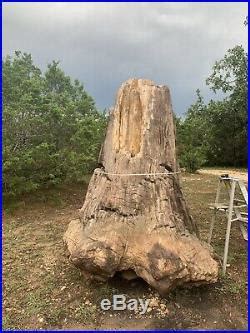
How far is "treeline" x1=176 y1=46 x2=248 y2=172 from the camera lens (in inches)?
618

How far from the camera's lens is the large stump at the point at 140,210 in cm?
343

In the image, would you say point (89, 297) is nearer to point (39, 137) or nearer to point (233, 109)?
point (39, 137)

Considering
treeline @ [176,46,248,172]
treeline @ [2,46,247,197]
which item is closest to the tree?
treeline @ [176,46,248,172]

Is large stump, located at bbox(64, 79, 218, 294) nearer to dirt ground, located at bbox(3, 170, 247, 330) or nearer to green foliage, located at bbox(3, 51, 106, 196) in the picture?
dirt ground, located at bbox(3, 170, 247, 330)

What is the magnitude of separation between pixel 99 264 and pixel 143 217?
68 centimetres

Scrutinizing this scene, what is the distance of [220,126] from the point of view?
65.3 ft

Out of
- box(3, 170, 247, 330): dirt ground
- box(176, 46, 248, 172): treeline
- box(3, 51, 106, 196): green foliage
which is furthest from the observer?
box(176, 46, 248, 172): treeline

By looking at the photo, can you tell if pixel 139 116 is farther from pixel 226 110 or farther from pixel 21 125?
pixel 226 110

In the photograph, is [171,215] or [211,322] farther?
[171,215]

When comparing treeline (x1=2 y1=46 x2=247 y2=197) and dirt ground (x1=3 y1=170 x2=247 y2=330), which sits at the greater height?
treeline (x1=2 y1=46 x2=247 y2=197)

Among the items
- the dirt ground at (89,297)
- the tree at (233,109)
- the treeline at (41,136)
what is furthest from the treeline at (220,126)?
the dirt ground at (89,297)

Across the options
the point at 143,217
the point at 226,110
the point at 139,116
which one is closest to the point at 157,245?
the point at 143,217

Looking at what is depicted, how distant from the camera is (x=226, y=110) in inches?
692

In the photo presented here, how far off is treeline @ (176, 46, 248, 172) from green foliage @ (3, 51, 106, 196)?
5380 millimetres
